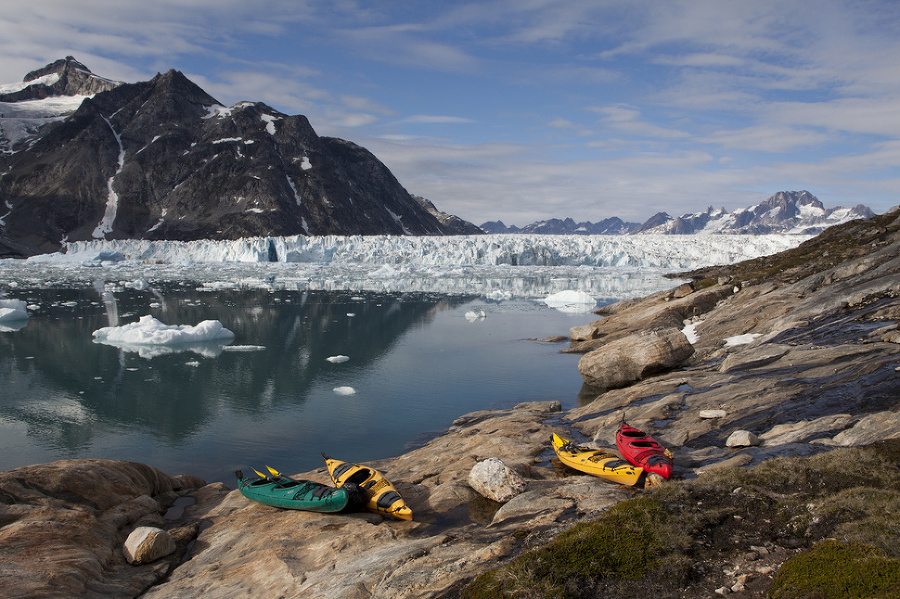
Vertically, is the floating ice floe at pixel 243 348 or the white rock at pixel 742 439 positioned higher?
the white rock at pixel 742 439

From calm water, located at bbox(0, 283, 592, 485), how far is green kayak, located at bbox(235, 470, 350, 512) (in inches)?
113

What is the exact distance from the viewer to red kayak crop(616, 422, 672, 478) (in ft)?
24.2

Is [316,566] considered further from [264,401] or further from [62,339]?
[62,339]

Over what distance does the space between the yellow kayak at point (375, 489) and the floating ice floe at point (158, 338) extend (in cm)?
1445

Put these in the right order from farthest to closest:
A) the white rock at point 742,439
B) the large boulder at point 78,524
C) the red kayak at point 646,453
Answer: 1. the white rock at point 742,439
2. the red kayak at point 646,453
3. the large boulder at point 78,524

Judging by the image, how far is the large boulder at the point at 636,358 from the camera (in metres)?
14.6

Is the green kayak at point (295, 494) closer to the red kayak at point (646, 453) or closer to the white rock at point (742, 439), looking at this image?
the red kayak at point (646, 453)

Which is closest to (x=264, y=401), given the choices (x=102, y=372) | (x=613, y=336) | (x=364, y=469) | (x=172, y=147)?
(x=102, y=372)

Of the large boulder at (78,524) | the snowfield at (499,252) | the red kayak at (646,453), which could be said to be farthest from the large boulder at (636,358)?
the snowfield at (499,252)

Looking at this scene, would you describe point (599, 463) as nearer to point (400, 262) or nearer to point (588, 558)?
point (588, 558)

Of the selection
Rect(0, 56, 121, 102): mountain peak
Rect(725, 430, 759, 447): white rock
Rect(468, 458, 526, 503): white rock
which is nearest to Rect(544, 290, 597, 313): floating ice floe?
Rect(725, 430, 759, 447): white rock

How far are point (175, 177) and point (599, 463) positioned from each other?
139843mm

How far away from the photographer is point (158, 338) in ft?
71.5

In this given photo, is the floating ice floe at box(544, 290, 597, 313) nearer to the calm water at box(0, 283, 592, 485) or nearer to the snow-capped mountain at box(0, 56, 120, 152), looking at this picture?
the calm water at box(0, 283, 592, 485)
